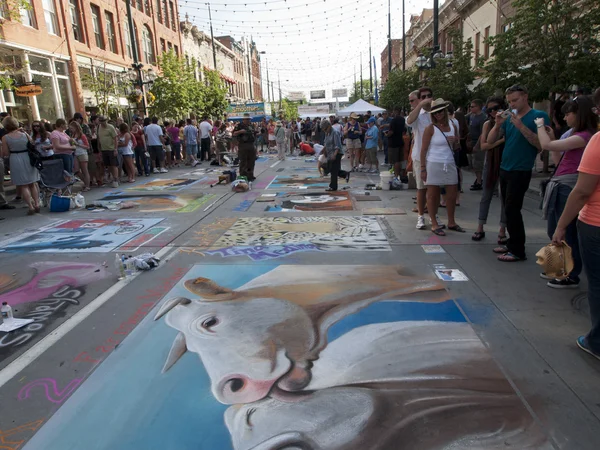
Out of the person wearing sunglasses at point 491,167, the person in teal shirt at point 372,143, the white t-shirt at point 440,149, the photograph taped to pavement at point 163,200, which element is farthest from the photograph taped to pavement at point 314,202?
the person in teal shirt at point 372,143

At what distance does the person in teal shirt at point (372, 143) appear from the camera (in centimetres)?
1335

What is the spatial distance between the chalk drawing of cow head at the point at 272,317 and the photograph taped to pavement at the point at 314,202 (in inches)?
137

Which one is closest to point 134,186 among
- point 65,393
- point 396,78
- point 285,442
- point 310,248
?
point 310,248

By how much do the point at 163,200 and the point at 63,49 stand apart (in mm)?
14853

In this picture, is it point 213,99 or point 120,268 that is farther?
point 213,99

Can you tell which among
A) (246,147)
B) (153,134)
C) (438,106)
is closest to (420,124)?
(438,106)

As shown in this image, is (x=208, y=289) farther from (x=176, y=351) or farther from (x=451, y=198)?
(x=451, y=198)

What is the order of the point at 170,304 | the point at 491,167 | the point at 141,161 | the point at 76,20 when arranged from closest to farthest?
the point at 170,304 < the point at 491,167 < the point at 141,161 < the point at 76,20

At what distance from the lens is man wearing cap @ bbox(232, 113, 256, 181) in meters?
12.0

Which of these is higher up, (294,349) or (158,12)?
(158,12)

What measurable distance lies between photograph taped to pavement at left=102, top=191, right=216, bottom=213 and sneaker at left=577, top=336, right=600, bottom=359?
6.89m

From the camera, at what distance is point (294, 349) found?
3227 millimetres

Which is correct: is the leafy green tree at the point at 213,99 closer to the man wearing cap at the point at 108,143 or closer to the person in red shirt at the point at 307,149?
the person in red shirt at the point at 307,149

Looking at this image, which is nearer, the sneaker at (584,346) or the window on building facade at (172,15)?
the sneaker at (584,346)
